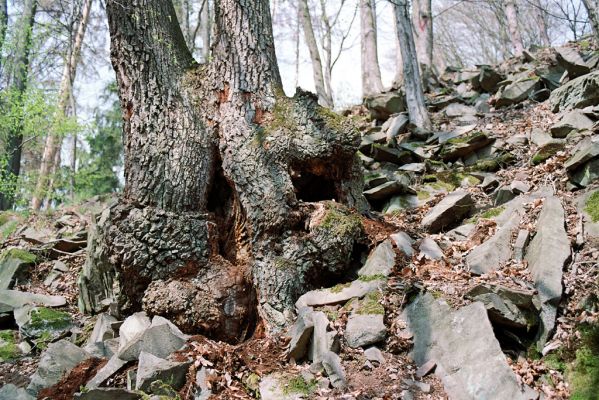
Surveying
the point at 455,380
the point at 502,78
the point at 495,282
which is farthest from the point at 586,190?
the point at 502,78

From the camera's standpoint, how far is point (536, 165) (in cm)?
573

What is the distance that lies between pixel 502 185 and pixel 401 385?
129 inches

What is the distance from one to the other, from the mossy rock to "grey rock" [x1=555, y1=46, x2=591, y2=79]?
8769mm

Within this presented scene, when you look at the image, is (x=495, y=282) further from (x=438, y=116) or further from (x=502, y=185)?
Result: (x=438, y=116)

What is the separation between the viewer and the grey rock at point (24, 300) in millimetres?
5605

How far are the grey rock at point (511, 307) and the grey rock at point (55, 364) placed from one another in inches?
137

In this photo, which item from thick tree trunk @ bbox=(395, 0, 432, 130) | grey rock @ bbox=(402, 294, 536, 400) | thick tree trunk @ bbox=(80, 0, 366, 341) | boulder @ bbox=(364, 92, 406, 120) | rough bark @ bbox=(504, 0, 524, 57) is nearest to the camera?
grey rock @ bbox=(402, 294, 536, 400)

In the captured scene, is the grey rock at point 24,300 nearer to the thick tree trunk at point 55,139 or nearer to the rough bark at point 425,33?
the thick tree trunk at point 55,139

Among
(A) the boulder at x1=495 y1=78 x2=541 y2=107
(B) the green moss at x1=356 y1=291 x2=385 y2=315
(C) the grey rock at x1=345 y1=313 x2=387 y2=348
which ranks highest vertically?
(A) the boulder at x1=495 y1=78 x2=541 y2=107

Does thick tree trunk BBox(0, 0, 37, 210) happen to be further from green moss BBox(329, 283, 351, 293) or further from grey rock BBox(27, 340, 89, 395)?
green moss BBox(329, 283, 351, 293)

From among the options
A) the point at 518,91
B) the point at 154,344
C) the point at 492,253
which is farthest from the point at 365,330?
the point at 518,91

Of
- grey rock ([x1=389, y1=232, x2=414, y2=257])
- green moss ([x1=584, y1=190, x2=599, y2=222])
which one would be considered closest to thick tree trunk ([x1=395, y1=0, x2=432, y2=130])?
grey rock ([x1=389, y1=232, x2=414, y2=257])

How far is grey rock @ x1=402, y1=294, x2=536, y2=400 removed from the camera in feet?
9.77

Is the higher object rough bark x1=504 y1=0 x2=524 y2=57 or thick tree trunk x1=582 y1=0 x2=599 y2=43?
rough bark x1=504 y1=0 x2=524 y2=57
